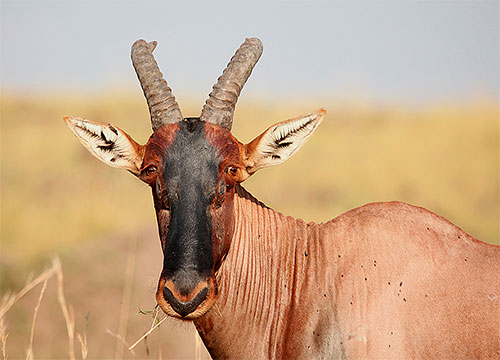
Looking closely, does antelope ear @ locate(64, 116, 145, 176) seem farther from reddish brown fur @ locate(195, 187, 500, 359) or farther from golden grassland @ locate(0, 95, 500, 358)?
golden grassland @ locate(0, 95, 500, 358)

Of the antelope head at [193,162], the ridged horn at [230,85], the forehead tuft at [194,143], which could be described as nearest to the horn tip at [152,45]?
the antelope head at [193,162]

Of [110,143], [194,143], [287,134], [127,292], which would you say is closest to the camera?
[194,143]

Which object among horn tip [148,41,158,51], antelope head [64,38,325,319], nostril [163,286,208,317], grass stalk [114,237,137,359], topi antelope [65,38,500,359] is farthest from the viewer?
grass stalk [114,237,137,359]

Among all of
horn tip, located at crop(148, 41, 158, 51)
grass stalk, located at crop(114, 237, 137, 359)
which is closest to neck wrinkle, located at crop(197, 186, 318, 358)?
horn tip, located at crop(148, 41, 158, 51)

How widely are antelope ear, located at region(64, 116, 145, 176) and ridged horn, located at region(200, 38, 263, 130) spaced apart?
2.36 ft

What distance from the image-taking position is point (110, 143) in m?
6.24

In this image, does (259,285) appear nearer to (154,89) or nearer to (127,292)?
(154,89)

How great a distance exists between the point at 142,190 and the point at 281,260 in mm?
19823

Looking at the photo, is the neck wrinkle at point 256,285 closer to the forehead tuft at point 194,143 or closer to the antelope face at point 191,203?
the antelope face at point 191,203

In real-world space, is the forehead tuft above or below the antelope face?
above

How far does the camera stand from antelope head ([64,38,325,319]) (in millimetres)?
5297

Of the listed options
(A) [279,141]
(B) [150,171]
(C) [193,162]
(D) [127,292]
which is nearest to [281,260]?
(A) [279,141]

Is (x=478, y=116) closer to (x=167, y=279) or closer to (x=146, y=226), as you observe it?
(x=146, y=226)

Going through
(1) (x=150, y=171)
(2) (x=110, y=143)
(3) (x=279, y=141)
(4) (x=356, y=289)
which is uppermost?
(2) (x=110, y=143)
